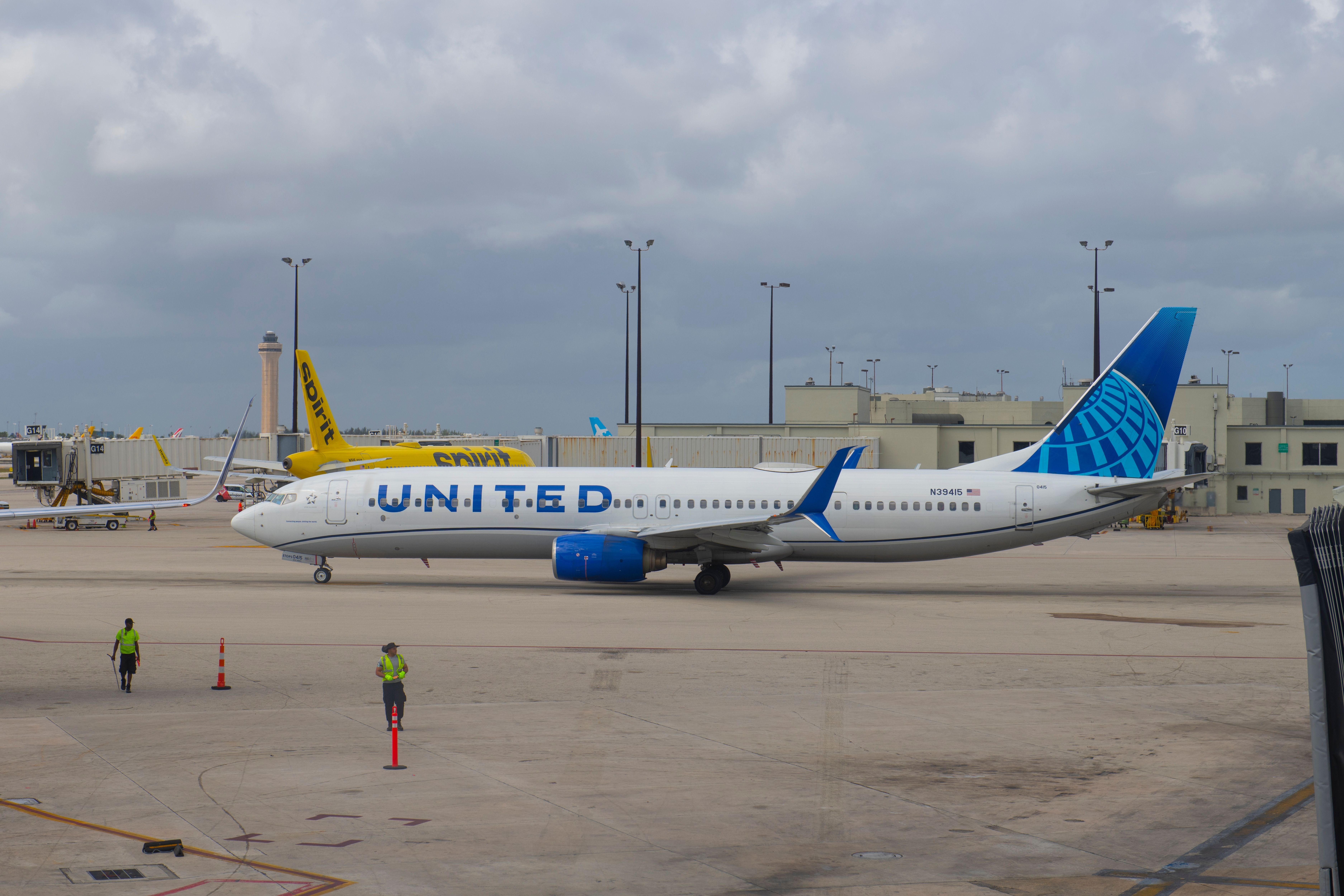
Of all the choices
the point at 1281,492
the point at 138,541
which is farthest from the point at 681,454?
the point at 1281,492

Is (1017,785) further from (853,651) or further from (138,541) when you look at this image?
(138,541)

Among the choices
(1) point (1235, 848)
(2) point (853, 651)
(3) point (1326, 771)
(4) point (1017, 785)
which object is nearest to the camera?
(3) point (1326, 771)

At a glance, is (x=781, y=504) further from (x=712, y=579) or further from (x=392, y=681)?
(x=392, y=681)

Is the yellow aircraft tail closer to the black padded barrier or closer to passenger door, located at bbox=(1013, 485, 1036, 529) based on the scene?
passenger door, located at bbox=(1013, 485, 1036, 529)

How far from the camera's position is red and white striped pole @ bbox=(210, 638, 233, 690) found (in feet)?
64.0

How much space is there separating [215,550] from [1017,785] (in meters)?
38.5

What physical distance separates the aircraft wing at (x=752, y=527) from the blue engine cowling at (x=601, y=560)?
76cm

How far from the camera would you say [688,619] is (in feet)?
92.6

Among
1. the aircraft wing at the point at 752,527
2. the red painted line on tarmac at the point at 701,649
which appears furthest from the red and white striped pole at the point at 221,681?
the aircraft wing at the point at 752,527

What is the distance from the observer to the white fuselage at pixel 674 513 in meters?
34.0

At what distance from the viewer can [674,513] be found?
34.2m

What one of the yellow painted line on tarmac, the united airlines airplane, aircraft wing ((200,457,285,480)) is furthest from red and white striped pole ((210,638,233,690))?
aircraft wing ((200,457,285,480))

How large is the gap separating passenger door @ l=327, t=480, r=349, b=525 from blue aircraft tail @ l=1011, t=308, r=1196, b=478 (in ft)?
66.0

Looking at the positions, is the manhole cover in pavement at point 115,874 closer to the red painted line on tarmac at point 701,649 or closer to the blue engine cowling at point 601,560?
the red painted line on tarmac at point 701,649
